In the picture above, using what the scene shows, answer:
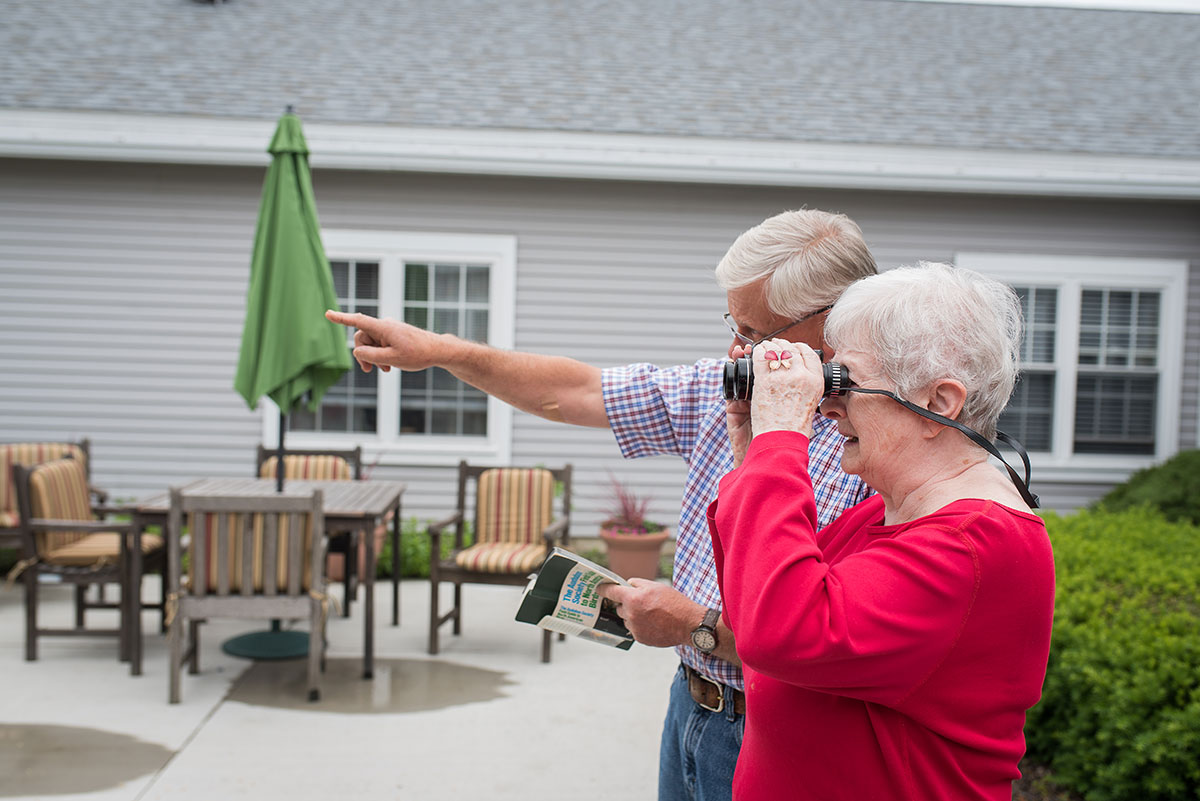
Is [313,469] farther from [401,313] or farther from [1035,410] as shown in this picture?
[1035,410]

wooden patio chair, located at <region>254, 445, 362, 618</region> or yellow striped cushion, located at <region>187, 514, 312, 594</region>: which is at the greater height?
wooden patio chair, located at <region>254, 445, 362, 618</region>

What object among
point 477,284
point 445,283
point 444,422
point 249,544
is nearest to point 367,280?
point 445,283

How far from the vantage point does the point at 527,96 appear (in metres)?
7.47

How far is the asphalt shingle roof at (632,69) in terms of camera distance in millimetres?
7195

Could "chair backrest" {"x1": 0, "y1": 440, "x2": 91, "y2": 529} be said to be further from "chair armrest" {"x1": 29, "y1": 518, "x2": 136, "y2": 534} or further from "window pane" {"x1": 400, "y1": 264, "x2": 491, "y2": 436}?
"window pane" {"x1": 400, "y1": 264, "x2": 491, "y2": 436}

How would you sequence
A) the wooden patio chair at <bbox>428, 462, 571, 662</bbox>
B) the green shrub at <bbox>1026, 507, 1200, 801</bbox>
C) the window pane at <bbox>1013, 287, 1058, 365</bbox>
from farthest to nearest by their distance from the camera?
1. the window pane at <bbox>1013, 287, 1058, 365</bbox>
2. the wooden patio chair at <bbox>428, 462, 571, 662</bbox>
3. the green shrub at <bbox>1026, 507, 1200, 801</bbox>

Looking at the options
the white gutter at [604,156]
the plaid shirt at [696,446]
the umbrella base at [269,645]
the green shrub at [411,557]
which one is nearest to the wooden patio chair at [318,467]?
the green shrub at [411,557]

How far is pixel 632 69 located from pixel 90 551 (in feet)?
19.0

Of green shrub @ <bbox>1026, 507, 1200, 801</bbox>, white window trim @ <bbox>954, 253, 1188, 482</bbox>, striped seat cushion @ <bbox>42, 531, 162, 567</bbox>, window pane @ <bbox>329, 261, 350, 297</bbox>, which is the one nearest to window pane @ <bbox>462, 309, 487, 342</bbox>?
window pane @ <bbox>329, 261, 350, 297</bbox>

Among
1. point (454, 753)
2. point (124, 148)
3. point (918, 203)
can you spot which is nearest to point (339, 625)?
point (454, 753)

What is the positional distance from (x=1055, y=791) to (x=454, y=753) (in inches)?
89.3

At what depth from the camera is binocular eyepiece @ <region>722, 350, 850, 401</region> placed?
1229 millimetres

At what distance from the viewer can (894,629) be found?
3.46 feet

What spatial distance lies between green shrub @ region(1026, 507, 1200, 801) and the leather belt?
185 cm
